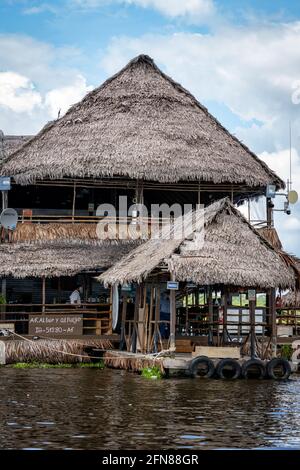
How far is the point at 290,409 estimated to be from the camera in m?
16.9

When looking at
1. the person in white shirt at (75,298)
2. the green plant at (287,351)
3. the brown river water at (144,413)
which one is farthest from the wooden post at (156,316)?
the person in white shirt at (75,298)

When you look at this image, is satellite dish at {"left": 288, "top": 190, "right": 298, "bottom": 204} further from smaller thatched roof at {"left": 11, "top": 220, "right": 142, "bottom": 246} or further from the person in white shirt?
the person in white shirt

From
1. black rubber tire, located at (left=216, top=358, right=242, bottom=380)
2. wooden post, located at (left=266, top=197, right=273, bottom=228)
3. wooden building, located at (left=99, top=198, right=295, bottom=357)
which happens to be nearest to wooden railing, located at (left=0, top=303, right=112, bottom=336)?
wooden building, located at (left=99, top=198, right=295, bottom=357)

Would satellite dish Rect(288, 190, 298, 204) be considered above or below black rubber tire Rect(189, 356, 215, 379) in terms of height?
above

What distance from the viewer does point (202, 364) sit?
74.1 feet

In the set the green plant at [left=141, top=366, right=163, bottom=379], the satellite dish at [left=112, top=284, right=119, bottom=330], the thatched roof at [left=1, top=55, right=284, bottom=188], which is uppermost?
the thatched roof at [left=1, top=55, right=284, bottom=188]

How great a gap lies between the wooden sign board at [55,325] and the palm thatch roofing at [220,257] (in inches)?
129

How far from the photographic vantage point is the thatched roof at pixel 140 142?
30.5m

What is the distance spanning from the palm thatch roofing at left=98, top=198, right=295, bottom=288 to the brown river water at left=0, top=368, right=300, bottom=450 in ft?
8.50

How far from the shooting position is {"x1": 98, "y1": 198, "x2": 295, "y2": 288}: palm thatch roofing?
2280cm

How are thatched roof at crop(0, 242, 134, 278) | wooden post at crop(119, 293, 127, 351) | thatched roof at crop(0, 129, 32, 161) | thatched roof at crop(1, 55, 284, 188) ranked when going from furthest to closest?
1. thatched roof at crop(0, 129, 32, 161)
2. thatched roof at crop(1, 55, 284, 188)
3. thatched roof at crop(0, 242, 134, 278)
4. wooden post at crop(119, 293, 127, 351)

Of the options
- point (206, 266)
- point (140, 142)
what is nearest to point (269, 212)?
point (140, 142)

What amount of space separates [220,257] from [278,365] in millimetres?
3114

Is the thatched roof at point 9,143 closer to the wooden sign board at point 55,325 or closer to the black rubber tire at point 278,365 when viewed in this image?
the wooden sign board at point 55,325
